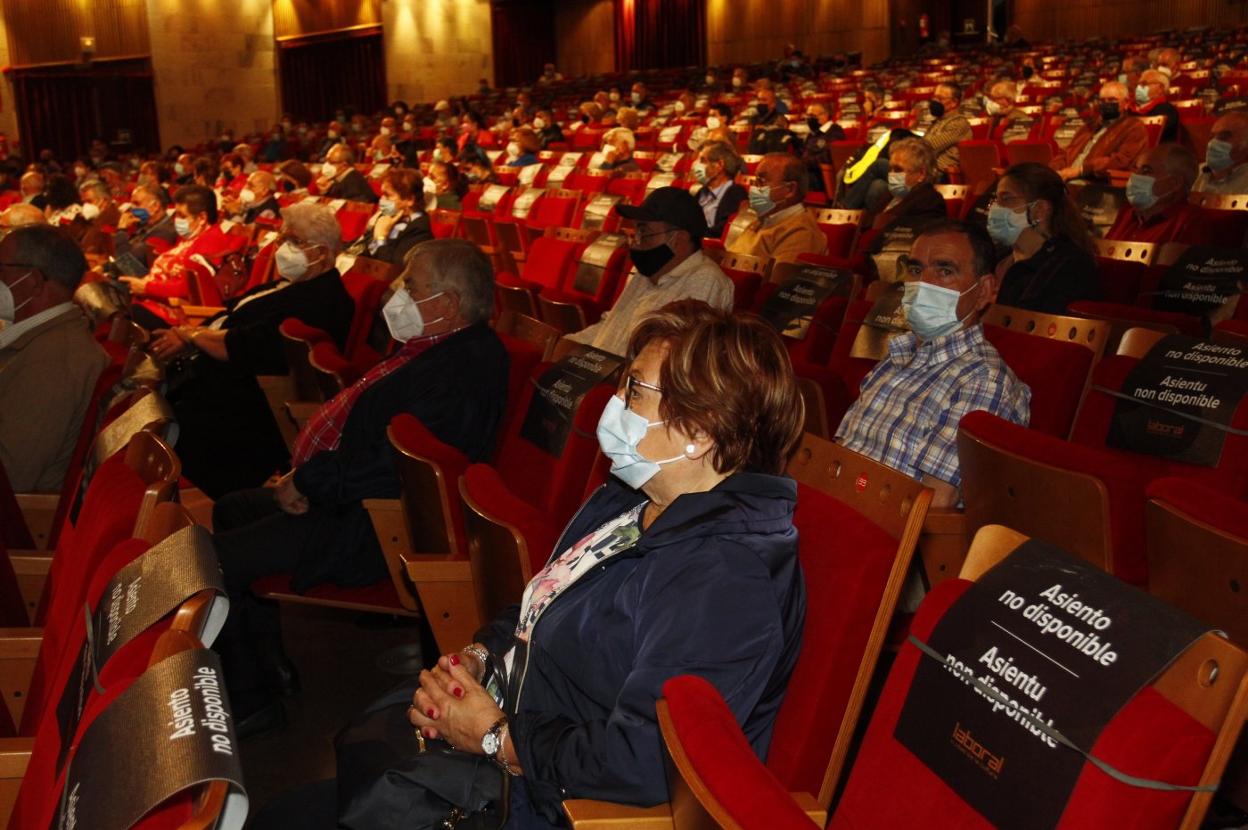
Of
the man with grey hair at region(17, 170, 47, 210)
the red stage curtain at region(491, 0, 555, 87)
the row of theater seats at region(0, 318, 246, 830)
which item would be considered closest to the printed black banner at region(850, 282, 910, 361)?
the row of theater seats at region(0, 318, 246, 830)

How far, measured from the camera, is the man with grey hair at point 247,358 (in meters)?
4.41

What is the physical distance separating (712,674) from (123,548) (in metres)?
0.76

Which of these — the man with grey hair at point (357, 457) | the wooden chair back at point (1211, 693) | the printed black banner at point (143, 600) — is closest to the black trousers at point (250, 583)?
the man with grey hair at point (357, 457)

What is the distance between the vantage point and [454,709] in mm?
1810

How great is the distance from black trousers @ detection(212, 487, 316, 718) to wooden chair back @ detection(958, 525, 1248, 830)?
2315 mm

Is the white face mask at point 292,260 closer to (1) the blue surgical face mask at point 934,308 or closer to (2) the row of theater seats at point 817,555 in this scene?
(2) the row of theater seats at point 817,555

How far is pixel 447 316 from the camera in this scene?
3.49m

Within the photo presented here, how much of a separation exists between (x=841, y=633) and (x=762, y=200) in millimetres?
4390

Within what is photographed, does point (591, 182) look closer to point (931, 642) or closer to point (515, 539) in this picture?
point (515, 539)

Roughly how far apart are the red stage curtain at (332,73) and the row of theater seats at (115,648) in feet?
75.0

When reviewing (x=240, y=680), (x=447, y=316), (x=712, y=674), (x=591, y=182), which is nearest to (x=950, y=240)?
(x=447, y=316)

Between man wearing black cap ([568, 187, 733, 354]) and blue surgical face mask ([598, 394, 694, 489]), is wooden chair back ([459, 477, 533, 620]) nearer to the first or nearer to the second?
blue surgical face mask ([598, 394, 694, 489])

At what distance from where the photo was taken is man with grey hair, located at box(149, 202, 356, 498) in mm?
4410

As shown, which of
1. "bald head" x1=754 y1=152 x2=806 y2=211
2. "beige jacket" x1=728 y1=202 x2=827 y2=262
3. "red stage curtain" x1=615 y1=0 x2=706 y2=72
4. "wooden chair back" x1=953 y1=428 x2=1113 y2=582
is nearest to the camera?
"wooden chair back" x1=953 y1=428 x2=1113 y2=582
